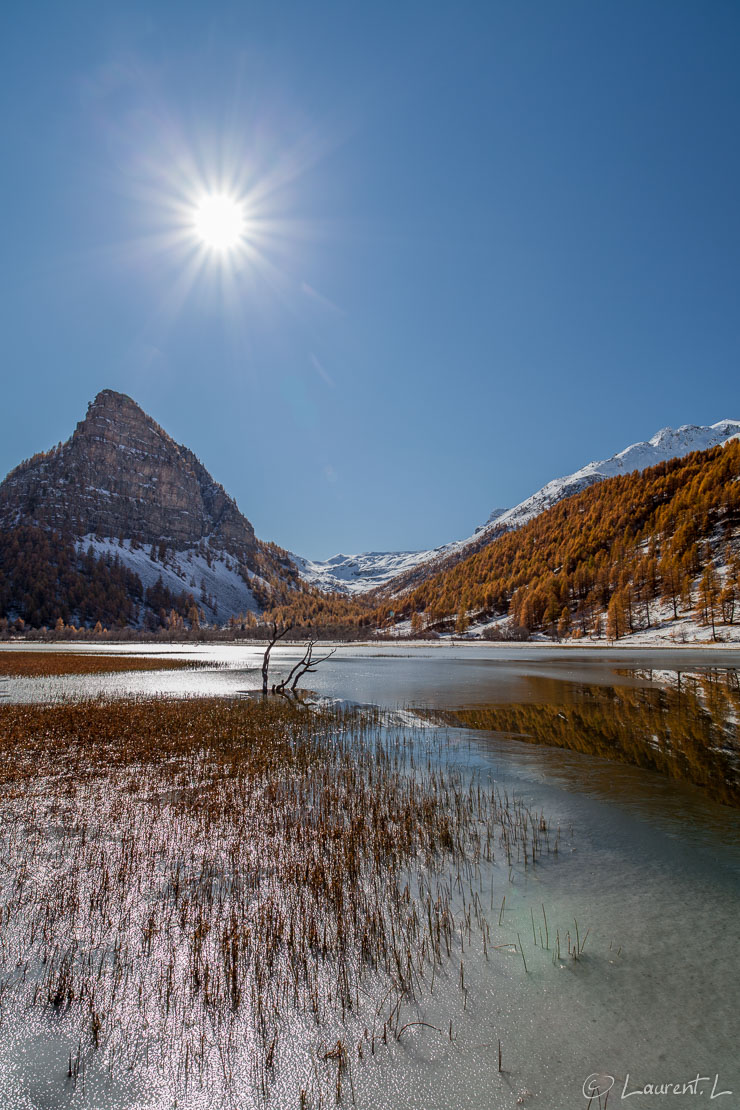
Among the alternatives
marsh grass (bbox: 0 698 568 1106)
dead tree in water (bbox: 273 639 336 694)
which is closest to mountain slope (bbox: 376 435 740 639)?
dead tree in water (bbox: 273 639 336 694)

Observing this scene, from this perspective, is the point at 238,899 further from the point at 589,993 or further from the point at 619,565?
the point at 619,565

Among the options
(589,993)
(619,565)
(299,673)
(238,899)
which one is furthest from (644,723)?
(619,565)

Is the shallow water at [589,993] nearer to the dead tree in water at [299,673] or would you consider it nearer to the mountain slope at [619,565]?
the dead tree in water at [299,673]

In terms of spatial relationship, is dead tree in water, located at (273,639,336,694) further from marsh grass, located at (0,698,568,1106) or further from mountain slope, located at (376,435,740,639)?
mountain slope, located at (376,435,740,639)

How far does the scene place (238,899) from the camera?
693cm

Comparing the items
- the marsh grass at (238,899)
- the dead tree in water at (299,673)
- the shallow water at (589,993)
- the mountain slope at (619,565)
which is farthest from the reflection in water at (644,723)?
the mountain slope at (619,565)

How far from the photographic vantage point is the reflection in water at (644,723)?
14.2 metres

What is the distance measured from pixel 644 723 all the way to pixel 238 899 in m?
19.1

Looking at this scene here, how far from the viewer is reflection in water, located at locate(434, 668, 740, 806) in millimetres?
14164

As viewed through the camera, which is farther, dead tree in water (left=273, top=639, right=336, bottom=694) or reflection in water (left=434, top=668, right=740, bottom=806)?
dead tree in water (left=273, top=639, right=336, bottom=694)

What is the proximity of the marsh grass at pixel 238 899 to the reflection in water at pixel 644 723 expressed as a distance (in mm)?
5989

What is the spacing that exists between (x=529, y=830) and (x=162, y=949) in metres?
7.05

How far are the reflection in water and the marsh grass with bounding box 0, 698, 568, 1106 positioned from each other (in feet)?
19.6

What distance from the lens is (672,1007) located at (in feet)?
16.2
